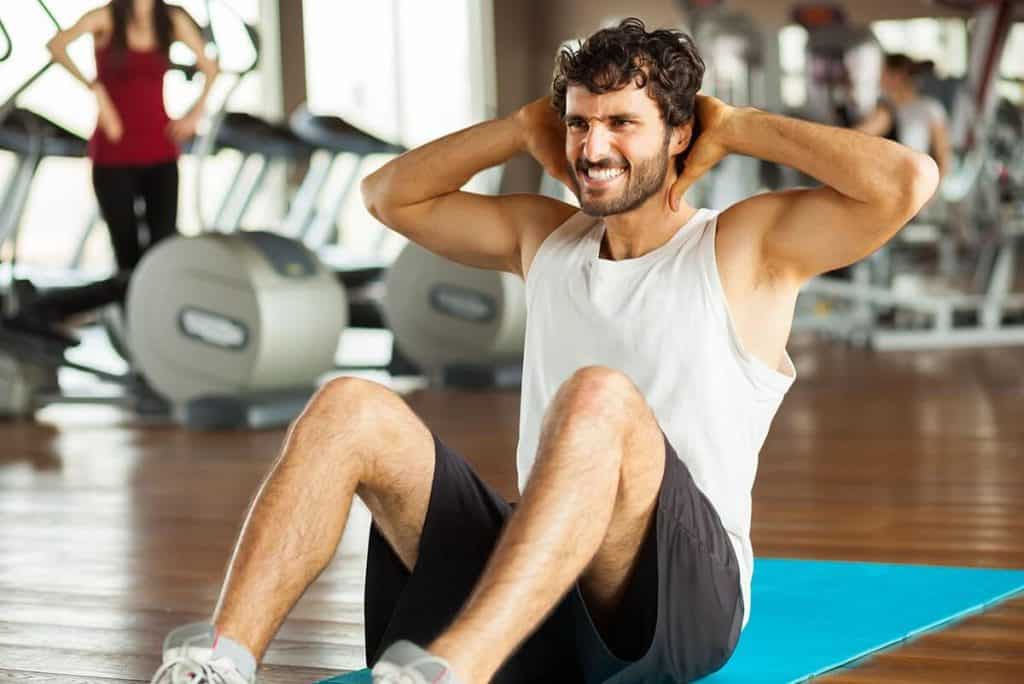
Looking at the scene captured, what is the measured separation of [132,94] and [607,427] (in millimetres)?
3766

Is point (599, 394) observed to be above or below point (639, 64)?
below

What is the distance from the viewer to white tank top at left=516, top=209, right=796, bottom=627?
5.88ft

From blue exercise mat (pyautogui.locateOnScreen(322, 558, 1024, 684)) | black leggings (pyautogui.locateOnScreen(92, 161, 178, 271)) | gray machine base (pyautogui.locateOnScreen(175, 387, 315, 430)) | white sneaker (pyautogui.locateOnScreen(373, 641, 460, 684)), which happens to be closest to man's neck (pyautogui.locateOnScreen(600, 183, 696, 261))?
blue exercise mat (pyautogui.locateOnScreen(322, 558, 1024, 684))

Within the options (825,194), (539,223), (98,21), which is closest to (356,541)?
(539,223)

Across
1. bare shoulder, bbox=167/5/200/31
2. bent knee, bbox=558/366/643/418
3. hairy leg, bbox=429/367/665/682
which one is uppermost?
bare shoulder, bbox=167/5/200/31

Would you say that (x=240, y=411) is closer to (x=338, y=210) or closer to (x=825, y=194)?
(x=338, y=210)

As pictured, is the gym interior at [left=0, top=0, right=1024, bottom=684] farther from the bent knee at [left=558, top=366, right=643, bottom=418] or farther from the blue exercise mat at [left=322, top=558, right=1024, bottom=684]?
the bent knee at [left=558, top=366, right=643, bottom=418]

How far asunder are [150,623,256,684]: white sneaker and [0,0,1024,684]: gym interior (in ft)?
1.65

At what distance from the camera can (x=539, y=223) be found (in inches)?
81.3

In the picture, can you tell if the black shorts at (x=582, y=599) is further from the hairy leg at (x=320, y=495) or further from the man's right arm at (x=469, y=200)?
the man's right arm at (x=469, y=200)

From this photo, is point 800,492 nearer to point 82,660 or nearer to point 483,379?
point 82,660

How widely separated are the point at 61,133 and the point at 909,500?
11.0 ft

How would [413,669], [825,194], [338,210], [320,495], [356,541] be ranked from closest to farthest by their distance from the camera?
[413,669], [320,495], [825,194], [356,541], [338,210]

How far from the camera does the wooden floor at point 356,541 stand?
2.22 metres
